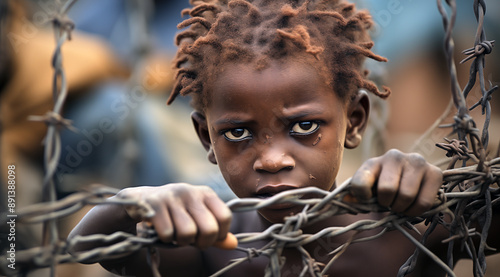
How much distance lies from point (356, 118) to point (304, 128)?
0.87 feet

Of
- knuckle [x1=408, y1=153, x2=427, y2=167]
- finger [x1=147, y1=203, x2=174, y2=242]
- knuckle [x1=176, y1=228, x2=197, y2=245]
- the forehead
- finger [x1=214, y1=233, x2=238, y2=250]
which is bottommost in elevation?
finger [x1=214, y1=233, x2=238, y2=250]

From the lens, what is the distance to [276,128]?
107 cm

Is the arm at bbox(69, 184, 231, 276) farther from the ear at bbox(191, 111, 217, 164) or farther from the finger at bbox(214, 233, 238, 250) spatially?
the ear at bbox(191, 111, 217, 164)

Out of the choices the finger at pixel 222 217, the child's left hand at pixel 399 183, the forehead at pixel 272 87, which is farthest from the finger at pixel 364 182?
the forehead at pixel 272 87

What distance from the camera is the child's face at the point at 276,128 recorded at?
1049 mm

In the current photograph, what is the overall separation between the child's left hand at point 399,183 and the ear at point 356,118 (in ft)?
1.42

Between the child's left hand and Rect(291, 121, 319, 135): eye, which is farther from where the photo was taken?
Rect(291, 121, 319, 135): eye

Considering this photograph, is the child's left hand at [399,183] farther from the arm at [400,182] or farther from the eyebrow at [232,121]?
the eyebrow at [232,121]

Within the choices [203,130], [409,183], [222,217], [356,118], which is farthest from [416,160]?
[203,130]

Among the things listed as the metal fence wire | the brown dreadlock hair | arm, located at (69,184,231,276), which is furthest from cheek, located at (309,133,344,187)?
arm, located at (69,184,231,276)

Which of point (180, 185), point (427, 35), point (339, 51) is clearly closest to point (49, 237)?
point (180, 185)

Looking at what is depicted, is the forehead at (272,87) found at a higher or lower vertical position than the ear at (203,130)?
higher

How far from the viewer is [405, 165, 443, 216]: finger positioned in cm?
80

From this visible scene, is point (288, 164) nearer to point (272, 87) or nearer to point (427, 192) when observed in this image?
point (272, 87)
